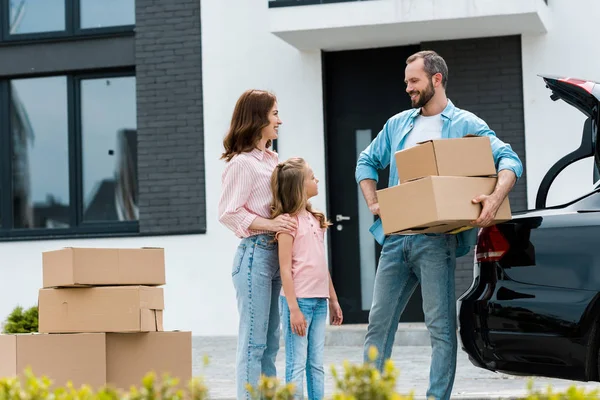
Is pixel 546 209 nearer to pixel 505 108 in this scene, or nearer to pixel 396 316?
pixel 396 316

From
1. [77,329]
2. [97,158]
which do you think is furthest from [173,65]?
[77,329]

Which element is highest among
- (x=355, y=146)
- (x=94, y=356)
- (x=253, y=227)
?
(x=355, y=146)

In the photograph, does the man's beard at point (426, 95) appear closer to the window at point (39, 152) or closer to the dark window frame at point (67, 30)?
the dark window frame at point (67, 30)

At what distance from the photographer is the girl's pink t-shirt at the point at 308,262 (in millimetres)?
5719

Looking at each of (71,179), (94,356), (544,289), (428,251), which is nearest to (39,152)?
(71,179)

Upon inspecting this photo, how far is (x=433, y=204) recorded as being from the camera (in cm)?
538

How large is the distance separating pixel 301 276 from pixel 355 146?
7.07m

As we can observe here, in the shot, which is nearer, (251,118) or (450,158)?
(450,158)

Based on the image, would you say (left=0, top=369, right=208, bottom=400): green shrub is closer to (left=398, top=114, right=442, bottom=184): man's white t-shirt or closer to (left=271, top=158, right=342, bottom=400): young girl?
(left=271, top=158, right=342, bottom=400): young girl

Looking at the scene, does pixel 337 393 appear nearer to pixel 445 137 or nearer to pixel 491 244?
pixel 491 244

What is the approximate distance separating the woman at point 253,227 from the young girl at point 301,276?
8 cm

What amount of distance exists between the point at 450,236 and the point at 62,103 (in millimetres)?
8525

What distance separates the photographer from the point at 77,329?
610cm

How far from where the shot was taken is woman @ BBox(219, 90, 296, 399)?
18.6 ft
